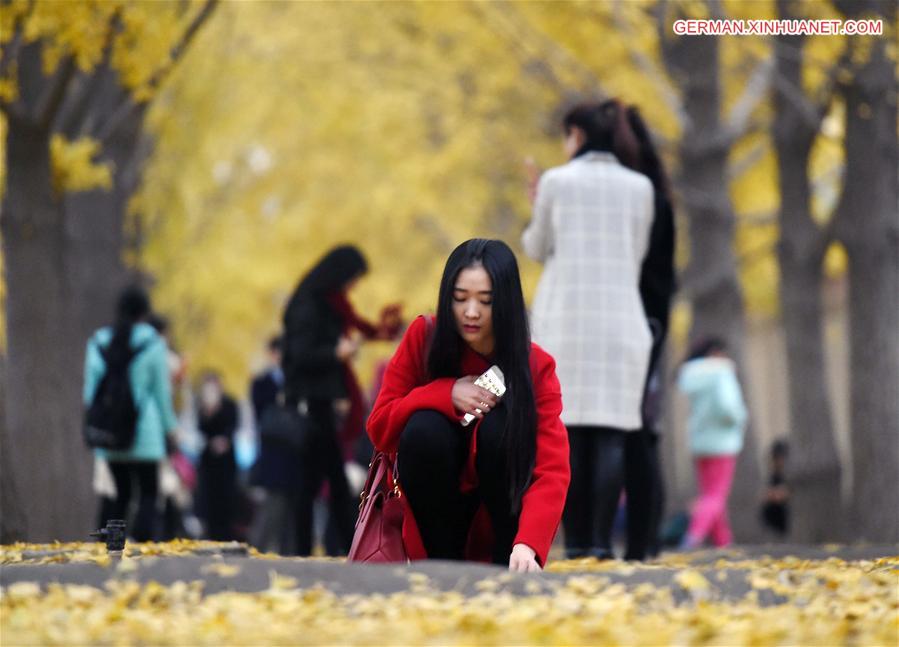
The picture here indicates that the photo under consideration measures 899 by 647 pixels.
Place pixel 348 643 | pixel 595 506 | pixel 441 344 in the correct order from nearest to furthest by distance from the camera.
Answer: pixel 348 643, pixel 441 344, pixel 595 506

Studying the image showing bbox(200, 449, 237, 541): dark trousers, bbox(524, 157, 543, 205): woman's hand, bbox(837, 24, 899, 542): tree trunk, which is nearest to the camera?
bbox(524, 157, 543, 205): woman's hand

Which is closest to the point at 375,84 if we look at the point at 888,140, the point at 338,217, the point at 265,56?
the point at 265,56

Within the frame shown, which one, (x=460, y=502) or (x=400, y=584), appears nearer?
(x=400, y=584)

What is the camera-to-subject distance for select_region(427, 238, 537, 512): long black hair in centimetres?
645

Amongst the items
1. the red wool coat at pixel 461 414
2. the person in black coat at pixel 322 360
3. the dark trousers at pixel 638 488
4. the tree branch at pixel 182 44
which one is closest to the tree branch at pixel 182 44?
the tree branch at pixel 182 44

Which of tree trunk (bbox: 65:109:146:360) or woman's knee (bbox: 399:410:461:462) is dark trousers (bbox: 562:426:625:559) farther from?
tree trunk (bbox: 65:109:146:360)

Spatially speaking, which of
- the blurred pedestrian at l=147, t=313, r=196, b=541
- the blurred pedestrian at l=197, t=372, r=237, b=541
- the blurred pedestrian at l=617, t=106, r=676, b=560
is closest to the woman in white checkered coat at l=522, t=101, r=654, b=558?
the blurred pedestrian at l=617, t=106, r=676, b=560

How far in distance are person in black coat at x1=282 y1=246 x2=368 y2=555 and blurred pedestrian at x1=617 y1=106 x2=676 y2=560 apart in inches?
78.3

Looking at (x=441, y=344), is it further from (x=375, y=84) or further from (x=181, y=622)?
(x=375, y=84)

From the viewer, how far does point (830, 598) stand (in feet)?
20.0

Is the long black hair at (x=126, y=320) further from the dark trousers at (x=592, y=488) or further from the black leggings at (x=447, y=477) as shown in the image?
the black leggings at (x=447, y=477)

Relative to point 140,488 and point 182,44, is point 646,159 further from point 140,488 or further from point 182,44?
point 140,488

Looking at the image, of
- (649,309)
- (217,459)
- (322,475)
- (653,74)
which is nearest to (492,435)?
(649,309)

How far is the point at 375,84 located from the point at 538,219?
44.6 feet
